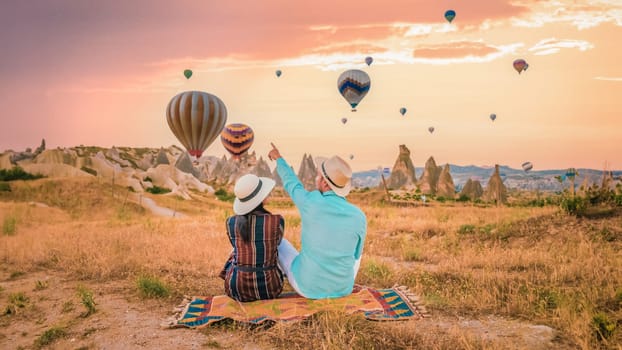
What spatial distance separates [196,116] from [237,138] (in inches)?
80.8

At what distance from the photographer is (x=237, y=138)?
19.9 meters

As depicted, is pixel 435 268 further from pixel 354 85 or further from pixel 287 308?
pixel 354 85

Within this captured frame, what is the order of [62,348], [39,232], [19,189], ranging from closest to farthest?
[62,348], [39,232], [19,189]

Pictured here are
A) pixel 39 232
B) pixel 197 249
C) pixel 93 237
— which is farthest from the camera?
pixel 39 232

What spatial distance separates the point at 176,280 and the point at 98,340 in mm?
2814

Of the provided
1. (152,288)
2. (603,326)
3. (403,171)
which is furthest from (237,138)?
(403,171)

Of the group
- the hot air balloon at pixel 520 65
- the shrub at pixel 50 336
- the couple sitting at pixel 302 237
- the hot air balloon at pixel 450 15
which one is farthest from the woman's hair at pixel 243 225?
the hot air balloon at pixel 520 65

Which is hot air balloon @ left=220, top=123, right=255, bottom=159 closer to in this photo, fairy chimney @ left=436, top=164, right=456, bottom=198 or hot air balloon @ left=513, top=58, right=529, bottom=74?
hot air balloon @ left=513, top=58, right=529, bottom=74

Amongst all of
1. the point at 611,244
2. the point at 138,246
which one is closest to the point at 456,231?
the point at 611,244

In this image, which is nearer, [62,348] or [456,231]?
[62,348]

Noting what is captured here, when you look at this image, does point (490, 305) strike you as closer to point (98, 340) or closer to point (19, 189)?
point (98, 340)

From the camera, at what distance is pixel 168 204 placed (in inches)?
1249

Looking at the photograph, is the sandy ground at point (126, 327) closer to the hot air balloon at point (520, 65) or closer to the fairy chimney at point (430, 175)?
the hot air balloon at point (520, 65)

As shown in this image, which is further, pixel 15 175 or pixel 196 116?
pixel 15 175
